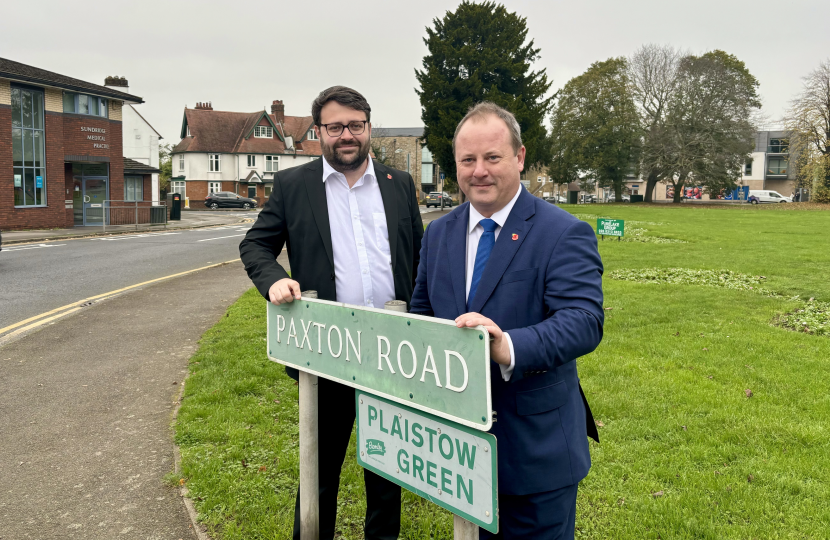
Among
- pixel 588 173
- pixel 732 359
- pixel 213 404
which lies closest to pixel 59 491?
pixel 213 404

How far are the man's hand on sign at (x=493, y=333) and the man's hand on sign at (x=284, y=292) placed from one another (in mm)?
861

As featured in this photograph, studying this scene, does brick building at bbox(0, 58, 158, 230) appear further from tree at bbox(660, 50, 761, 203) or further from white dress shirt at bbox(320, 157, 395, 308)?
tree at bbox(660, 50, 761, 203)

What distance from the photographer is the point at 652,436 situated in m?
4.34

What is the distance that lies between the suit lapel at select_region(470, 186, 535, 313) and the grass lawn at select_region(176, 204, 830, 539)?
6.08 ft

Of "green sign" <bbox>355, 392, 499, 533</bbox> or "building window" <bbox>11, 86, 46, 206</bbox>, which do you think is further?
"building window" <bbox>11, 86, 46, 206</bbox>

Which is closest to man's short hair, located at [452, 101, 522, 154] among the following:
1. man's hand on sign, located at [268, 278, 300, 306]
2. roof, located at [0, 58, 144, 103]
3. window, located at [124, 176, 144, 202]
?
man's hand on sign, located at [268, 278, 300, 306]

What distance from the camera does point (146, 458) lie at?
3969 millimetres

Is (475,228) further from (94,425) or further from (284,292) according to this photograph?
(94,425)

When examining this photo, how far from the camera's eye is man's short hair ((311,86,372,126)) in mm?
2602

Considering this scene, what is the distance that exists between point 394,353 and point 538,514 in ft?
2.29

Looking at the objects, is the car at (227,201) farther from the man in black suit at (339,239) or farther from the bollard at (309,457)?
the bollard at (309,457)

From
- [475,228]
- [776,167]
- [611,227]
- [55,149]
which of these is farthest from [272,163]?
[776,167]

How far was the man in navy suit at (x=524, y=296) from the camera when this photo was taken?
5.86 feet

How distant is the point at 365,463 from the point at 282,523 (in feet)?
5.06
